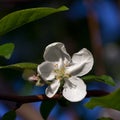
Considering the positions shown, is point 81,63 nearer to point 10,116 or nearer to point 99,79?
point 99,79

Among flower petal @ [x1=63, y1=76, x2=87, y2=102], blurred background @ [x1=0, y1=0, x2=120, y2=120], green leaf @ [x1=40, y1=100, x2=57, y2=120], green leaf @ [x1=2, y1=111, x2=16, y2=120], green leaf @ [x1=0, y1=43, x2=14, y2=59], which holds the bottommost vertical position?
blurred background @ [x1=0, y1=0, x2=120, y2=120]

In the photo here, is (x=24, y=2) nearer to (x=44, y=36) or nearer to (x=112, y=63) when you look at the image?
(x=44, y=36)

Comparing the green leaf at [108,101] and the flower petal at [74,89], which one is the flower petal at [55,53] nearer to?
the flower petal at [74,89]

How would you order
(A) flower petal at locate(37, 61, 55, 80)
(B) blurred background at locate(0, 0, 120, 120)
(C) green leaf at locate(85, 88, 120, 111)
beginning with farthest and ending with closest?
(B) blurred background at locate(0, 0, 120, 120) → (A) flower petal at locate(37, 61, 55, 80) → (C) green leaf at locate(85, 88, 120, 111)

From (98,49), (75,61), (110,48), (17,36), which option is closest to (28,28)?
(17,36)

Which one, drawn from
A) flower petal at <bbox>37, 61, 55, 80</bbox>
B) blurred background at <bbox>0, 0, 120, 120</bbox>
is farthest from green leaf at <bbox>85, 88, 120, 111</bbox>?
blurred background at <bbox>0, 0, 120, 120</bbox>

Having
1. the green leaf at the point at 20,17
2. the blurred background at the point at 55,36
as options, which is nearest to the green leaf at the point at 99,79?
the green leaf at the point at 20,17

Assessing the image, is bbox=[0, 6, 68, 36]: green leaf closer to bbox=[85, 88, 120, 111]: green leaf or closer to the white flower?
the white flower
